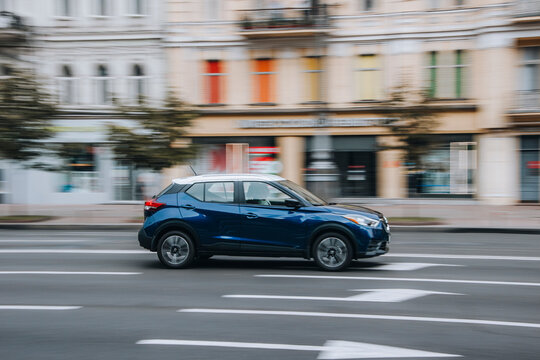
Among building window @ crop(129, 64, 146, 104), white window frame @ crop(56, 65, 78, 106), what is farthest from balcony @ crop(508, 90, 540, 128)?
white window frame @ crop(56, 65, 78, 106)

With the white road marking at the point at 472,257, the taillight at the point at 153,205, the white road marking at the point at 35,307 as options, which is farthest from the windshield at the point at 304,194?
the white road marking at the point at 35,307

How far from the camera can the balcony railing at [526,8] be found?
74.0ft

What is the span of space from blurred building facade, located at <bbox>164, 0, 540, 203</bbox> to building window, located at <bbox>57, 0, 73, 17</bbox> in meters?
4.45

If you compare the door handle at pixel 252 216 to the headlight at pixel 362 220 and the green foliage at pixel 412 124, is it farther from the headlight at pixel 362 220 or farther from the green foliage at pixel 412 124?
the green foliage at pixel 412 124

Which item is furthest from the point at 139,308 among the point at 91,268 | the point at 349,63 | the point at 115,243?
the point at 349,63

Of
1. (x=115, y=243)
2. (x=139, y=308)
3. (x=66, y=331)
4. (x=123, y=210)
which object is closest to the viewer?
(x=66, y=331)

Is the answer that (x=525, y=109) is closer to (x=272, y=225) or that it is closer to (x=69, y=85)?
(x=272, y=225)

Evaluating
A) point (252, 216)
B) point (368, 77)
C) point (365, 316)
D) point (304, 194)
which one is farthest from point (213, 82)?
point (365, 316)

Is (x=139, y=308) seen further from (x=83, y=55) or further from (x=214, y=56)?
(x=83, y=55)

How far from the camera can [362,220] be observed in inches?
380

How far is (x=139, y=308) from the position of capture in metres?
7.43

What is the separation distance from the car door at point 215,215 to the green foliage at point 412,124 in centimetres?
898

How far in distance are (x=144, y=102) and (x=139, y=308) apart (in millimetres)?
13301

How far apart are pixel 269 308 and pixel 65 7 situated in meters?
22.9
